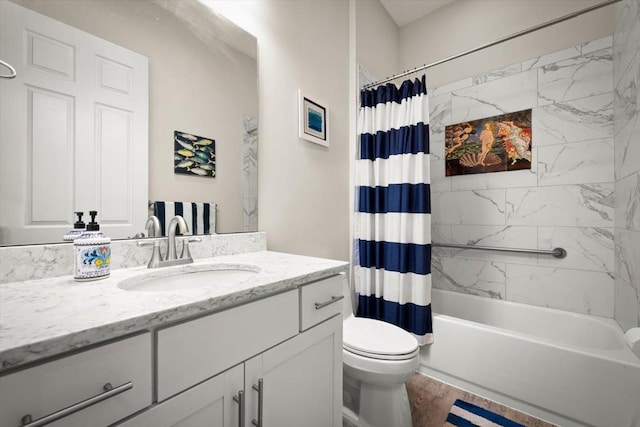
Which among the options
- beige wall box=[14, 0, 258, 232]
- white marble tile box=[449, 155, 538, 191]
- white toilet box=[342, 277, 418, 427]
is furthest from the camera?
white marble tile box=[449, 155, 538, 191]

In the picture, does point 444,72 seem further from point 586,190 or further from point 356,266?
point 356,266

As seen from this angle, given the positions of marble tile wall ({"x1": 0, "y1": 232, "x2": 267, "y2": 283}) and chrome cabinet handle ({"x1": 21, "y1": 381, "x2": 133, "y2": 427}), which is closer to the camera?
chrome cabinet handle ({"x1": 21, "y1": 381, "x2": 133, "y2": 427})

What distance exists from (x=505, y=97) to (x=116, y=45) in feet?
8.35

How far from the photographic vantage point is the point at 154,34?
1006mm

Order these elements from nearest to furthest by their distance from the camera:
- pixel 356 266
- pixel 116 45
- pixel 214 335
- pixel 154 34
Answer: pixel 214 335 < pixel 116 45 < pixel 154 34 < pixel 356 266

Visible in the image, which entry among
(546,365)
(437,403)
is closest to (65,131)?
(437,403)

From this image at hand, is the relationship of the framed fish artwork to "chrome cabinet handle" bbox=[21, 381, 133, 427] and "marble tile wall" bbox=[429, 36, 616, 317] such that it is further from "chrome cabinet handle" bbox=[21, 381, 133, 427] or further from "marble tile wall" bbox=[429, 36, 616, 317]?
"marble tile wall" bbox=[429, 36, 616, 317]

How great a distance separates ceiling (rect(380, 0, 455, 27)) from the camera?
2.36 metres

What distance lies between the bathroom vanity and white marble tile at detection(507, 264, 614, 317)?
1.87 m

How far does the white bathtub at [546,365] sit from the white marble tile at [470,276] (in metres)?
0.19

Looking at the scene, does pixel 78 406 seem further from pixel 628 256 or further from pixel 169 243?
pixel 628 256

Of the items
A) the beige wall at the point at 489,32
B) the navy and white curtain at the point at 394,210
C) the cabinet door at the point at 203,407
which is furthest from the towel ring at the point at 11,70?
the beige wall at the point at 489,32

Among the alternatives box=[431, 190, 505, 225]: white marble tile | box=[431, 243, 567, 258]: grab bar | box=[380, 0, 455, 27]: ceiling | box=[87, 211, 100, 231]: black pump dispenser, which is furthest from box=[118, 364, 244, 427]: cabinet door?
box=[380, 0, 455, 27]: ceiling

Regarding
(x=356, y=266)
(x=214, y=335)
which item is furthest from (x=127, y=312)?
(x=356, y=266)
